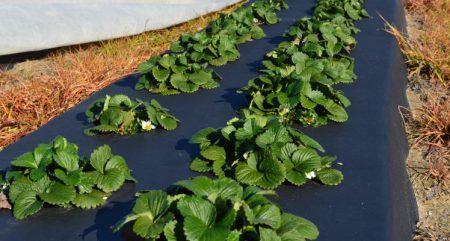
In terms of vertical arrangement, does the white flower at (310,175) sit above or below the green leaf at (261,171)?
below

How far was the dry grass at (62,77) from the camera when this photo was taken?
456cm

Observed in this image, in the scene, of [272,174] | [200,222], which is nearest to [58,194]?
[200,222]

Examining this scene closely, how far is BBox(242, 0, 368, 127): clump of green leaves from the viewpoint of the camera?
3.65 meters

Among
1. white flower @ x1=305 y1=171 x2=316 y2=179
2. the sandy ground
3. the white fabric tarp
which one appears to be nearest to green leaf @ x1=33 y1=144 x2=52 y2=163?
white flower @ x1=305 y1=171 x2=316 y2=179

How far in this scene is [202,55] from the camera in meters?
4.82

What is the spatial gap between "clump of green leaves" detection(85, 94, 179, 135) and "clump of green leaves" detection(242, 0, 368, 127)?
55 centimetres

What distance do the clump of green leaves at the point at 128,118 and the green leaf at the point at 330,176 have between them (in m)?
1.06

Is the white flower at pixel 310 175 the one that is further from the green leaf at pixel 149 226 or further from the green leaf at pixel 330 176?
the green leaf at pixel 149 226

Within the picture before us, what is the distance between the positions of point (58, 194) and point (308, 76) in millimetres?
1765

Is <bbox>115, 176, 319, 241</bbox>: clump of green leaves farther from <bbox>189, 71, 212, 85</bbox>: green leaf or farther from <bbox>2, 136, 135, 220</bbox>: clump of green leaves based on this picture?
<bbox>189, 71, 212, 85</bbox>: green leaf

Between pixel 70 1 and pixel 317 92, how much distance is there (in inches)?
133

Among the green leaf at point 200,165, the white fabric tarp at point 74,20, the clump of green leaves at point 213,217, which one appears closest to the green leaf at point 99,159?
the green leaf at point 200,165

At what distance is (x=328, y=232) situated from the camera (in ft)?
8.37


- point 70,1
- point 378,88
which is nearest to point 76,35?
A: point 70,1
